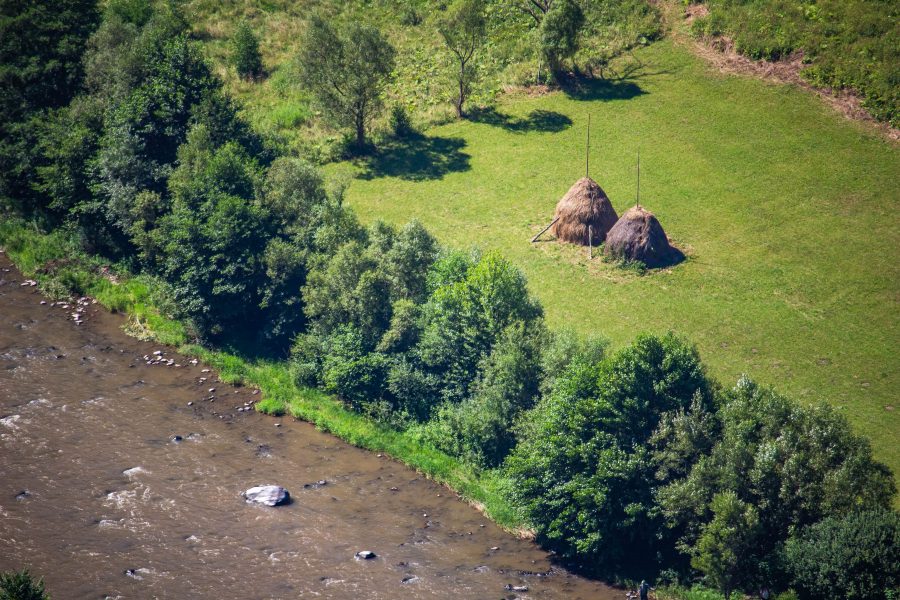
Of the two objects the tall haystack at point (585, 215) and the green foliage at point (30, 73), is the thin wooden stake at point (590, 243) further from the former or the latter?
the green foliage at point (30, 73)

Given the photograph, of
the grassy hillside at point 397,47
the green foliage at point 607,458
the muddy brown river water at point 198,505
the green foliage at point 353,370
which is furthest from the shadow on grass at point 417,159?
the green foliage at point 607,458

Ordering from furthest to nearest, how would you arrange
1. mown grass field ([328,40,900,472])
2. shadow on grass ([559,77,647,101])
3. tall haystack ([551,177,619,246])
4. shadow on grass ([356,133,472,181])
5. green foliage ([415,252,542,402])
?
shadow on grass ([559,77,647,101])
shadow on grass ([356,133,472,181])
tall haystack ([551,177,619,246])
mown grass field ([328,40,900,472])
green foliage ([415,252,542,402])

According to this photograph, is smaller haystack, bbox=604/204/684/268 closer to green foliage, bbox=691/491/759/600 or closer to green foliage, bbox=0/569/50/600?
green foliage, bbox=691/491/759/600

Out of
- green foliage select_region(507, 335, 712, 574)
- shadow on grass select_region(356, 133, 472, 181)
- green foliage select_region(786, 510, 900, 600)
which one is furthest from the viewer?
shadow on grass select_region(356, 133, 472, 181)

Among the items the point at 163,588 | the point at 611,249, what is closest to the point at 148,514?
the point at 163,588

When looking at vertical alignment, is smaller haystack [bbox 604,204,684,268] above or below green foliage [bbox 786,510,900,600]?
above

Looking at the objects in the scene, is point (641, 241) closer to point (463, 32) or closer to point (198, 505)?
point (463, 32)

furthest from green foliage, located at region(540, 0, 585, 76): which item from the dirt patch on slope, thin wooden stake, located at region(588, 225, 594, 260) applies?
thin wooden stake, located at region(588, 225, 594, 260)
